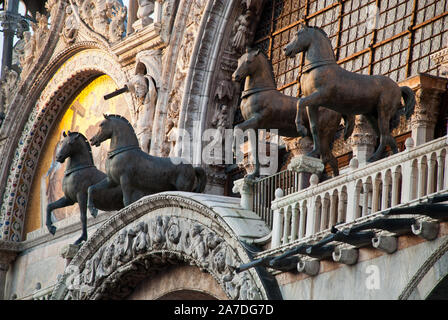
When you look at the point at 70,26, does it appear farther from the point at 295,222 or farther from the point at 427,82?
the point at 295,222

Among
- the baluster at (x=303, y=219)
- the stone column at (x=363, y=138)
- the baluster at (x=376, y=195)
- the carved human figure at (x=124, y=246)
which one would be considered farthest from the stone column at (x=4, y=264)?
the baluster at (x=376, y=195)

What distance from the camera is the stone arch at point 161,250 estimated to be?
1512cm

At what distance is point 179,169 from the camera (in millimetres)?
18828

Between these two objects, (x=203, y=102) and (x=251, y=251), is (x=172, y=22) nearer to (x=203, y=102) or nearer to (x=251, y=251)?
(x=203, y=102)

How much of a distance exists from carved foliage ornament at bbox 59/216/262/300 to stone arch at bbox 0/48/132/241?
828cm

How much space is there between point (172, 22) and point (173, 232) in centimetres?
685

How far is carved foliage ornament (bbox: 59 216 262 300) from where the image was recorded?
15.3 meters

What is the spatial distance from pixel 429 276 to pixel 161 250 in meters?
5.57

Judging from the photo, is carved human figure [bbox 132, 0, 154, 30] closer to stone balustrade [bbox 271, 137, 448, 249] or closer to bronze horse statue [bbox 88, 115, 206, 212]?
bronze horse statue [bbox 88, 115, 206, 212]

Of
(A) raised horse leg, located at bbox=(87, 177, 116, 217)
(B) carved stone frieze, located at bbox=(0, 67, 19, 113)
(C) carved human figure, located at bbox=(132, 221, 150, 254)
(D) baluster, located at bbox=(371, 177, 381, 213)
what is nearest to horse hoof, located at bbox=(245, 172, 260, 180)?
(C) carved human figure, located at bbox=(132, 221, 150, 254)

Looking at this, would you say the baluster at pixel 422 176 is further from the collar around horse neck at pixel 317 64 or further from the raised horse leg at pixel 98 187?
the raised horse leg at pixel 98 187

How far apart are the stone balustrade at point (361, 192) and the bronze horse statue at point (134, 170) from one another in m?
4.00
